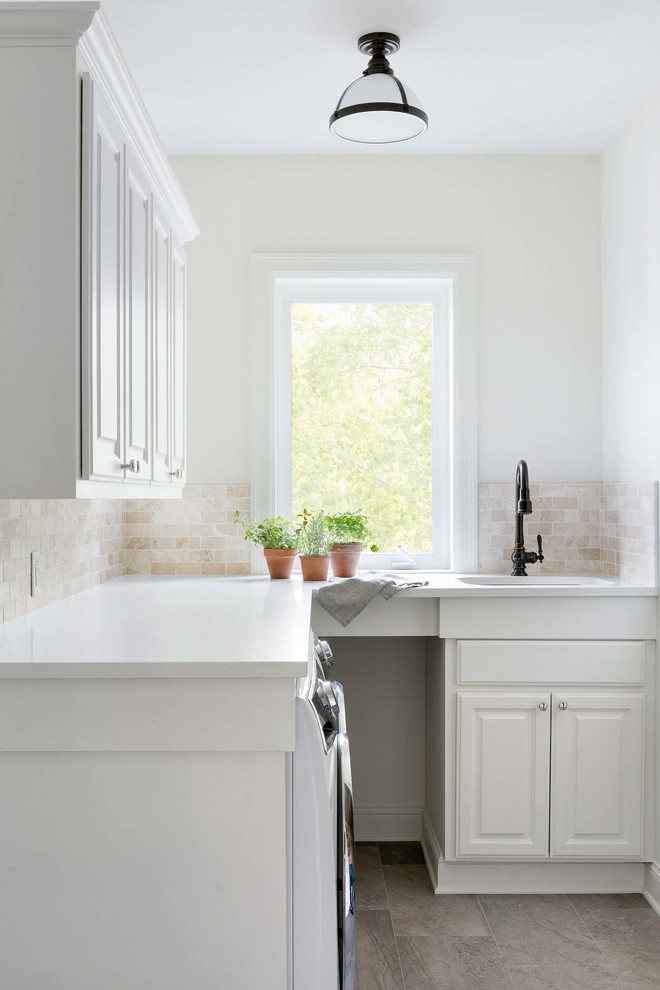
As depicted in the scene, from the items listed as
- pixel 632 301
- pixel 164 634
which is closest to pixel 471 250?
pixel 632 301

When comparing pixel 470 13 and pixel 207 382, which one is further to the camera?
pixel 207 382

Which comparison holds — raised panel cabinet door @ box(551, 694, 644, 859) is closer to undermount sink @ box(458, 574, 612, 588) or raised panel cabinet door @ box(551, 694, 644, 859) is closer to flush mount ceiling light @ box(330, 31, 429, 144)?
undermount sink @ box(458, 574, 612, 588)

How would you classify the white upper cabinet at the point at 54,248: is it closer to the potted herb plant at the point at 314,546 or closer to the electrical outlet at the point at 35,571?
the electrical outlet at the point at 35,571

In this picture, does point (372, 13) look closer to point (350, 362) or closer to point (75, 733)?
point (350, 362)

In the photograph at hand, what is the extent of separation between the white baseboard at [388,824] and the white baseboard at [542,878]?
47cm

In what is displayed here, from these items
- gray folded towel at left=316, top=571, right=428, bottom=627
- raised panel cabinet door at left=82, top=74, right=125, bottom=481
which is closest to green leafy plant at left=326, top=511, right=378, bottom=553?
gray folded towel at left=316, top=571, right=428, bottom=627

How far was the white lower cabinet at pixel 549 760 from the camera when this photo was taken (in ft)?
9.17

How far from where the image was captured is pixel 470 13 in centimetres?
236

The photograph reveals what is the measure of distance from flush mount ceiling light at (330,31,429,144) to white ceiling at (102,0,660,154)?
0.06m

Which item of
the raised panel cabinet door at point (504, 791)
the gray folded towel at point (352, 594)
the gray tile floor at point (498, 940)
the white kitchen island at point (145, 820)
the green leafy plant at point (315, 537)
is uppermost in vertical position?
the green leafy plant at point (315, 537)

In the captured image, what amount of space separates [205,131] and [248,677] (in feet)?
7.68

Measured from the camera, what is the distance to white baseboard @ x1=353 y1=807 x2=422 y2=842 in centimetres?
332

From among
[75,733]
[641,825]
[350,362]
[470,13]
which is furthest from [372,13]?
[641,825]

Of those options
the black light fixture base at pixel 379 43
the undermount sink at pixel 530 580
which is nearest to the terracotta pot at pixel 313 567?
the undermount sink at pixel 530 580
